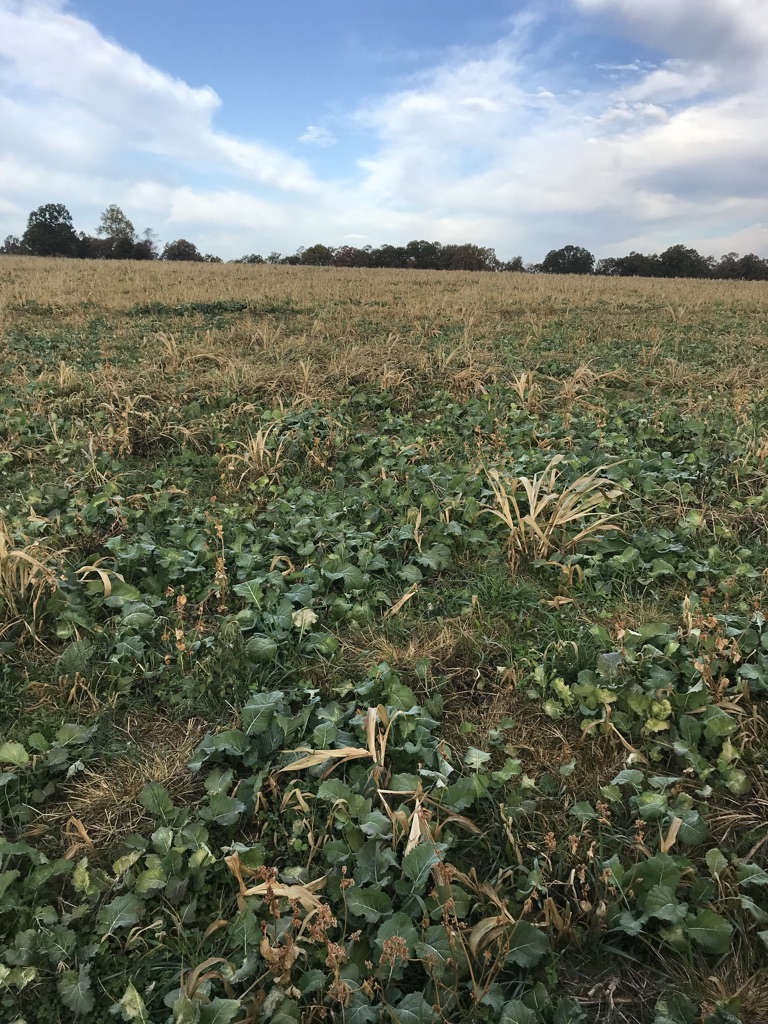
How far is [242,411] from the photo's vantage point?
19.3ft

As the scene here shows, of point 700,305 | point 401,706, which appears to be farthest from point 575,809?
point 700,305

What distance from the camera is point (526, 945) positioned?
5.34 feet

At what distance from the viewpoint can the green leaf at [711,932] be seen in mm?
1609

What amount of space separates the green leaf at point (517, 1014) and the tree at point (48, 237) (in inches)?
2651

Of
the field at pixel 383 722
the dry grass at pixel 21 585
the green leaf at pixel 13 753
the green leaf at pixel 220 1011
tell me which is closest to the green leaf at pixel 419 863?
the field at pixel 383 722

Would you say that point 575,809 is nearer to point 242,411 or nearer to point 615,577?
point 615,577

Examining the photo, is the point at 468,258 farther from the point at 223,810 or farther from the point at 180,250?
the point at 223,810

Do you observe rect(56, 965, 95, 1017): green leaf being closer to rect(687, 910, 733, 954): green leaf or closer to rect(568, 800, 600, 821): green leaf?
rect(568, 800, 600, 821): green leaf

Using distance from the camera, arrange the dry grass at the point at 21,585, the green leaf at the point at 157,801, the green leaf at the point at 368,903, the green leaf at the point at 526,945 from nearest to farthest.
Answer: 1. the green leaf at the point at 526,945
2. the green leaf at the point at 368,903
3. the green leaf at the point at 157,801
4. the dry grass at the point at 21,585

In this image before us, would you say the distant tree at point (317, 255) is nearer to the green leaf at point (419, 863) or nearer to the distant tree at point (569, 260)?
the distant tree at point (569, 260)

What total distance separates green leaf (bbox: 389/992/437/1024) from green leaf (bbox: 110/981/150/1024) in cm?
68

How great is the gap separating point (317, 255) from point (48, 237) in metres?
26.3

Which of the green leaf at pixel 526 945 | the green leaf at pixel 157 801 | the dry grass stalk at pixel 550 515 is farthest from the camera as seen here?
the dry grass stalk at pixel 550 515

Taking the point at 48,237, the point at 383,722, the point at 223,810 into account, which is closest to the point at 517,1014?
the point at 383,722
